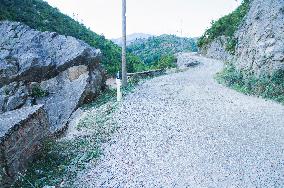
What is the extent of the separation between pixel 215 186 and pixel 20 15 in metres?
25.9

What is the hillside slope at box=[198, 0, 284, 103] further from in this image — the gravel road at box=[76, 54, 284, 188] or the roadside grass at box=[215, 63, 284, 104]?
the gravel road at box=[76, 54, 284, 188]

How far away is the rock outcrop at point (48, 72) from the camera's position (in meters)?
13.1

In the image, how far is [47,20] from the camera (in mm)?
31750

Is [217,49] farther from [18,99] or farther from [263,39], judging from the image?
[18,99]

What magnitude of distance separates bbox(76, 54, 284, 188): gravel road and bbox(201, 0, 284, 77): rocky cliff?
9.69 feet

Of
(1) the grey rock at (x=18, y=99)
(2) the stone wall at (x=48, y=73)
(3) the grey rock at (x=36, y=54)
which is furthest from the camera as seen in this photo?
(3) the grey rock at (x=36, y=54)

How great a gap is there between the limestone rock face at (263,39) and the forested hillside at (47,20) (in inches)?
570

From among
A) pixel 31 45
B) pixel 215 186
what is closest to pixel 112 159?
pixel 215 186

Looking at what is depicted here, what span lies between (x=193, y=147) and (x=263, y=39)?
10200 millimetres

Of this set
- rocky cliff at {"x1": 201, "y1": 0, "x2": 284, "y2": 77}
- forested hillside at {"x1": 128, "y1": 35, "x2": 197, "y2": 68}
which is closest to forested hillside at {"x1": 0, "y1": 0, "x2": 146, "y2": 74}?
rocky cliff at {"x1": 201, "y1": 0, "x2": 284, "y2": 77}

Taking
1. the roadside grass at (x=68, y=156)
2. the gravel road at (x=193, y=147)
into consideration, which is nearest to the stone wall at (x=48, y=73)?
the roadside grass at (x=68, y=156)

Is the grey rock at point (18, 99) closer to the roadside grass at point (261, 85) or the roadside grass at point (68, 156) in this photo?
the roadside grass at point (68, 156)

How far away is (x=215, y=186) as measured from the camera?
6.20m

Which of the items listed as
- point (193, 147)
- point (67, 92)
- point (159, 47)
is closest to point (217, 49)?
point (67, 92)
